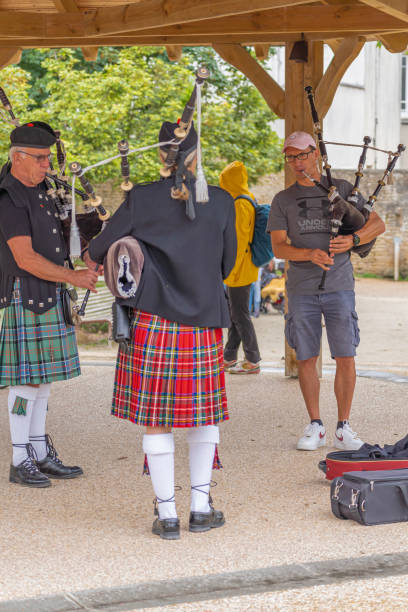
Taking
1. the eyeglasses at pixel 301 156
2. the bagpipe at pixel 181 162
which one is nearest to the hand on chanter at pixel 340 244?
the eyeglasses at pixel 301 156

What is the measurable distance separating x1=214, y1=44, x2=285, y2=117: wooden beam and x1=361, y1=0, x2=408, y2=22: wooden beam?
2185 mm

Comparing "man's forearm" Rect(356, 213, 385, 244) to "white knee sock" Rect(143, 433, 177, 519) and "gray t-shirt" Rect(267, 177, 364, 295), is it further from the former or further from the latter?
"white knee sock" Rect(143, 433, 177, 519)

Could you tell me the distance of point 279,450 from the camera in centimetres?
518

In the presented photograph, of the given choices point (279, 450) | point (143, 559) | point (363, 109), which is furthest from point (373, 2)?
point (363, 109)

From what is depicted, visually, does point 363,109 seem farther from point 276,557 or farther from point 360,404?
point 276,557

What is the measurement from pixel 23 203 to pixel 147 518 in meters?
1.54

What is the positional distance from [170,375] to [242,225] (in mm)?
3668

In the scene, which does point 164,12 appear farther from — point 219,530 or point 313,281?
point 219,530

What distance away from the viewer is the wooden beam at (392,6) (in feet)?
14.9

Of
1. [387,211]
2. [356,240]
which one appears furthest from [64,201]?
[387,211]

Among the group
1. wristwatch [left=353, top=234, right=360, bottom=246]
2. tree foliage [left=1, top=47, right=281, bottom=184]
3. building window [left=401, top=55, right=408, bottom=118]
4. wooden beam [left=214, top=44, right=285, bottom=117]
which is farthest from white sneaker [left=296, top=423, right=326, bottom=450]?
building window [left=401, top=55, right=408, bottom=118]

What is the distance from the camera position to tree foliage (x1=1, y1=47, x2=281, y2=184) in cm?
1557

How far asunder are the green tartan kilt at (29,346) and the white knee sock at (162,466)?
976 mm

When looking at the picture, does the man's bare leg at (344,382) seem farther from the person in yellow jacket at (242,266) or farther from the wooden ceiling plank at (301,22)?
the wooden ceiling plank at (301,22)
